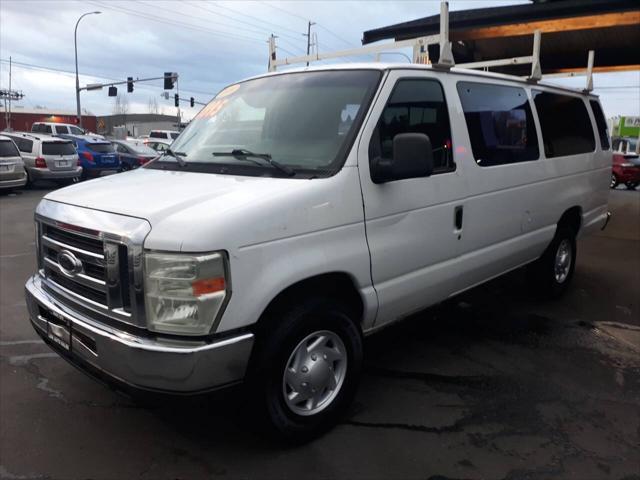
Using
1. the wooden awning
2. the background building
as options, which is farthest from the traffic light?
the background building

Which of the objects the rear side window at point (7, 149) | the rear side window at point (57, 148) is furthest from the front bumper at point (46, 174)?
the rear side window at point (7, 149)

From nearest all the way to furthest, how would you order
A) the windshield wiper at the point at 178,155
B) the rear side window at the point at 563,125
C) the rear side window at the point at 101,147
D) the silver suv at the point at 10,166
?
1. the windshield wiper at the point at 178,155
2. the rear side window at the point at 563,125
3. the silver suv at the point at 10,166
4. the rear side window at the point at 101,147

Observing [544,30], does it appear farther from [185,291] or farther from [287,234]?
[185,291]

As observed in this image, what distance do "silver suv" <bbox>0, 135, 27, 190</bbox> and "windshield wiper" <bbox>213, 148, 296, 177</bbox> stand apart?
13.5 meters

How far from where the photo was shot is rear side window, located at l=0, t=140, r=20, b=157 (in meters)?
14.5

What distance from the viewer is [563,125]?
533 centimetres

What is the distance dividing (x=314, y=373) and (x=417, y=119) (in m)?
1.78

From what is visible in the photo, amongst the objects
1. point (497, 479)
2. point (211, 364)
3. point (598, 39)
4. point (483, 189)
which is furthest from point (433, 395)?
point (598, 39)

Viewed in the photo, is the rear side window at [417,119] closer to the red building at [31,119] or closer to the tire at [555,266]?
the tire at [555,266]

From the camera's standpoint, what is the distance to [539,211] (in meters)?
4.88

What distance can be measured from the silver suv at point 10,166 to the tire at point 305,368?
14.3m

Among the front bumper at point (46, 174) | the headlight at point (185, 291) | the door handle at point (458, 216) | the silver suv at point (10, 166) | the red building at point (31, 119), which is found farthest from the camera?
the red building at point (31, 119)

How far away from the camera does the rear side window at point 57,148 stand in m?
16.2

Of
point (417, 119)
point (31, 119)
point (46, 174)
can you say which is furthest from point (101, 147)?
point (31, 119)
